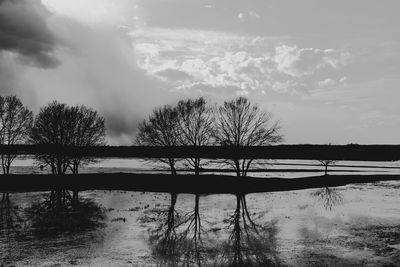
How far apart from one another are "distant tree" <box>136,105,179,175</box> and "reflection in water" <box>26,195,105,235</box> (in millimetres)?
41211

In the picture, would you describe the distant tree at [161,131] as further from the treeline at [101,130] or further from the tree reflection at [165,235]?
the tree reflection at [165,235]

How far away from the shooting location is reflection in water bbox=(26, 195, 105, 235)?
22938 mm

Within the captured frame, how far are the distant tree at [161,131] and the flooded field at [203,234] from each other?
142 feet

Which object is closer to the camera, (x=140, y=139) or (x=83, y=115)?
(x=83, y=115)

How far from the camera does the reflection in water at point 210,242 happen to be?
52.0ft

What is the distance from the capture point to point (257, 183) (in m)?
54.9

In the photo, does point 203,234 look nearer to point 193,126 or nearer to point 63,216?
point 63,216

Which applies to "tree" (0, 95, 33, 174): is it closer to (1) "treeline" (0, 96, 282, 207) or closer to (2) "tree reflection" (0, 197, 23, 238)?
(1) "treeline" (0, 96, 282, 207)

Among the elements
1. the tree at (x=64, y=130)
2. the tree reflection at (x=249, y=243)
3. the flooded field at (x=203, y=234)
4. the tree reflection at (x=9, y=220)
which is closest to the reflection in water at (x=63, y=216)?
the flooded field at (x=203, y=234)

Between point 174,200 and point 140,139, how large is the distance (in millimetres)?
46532

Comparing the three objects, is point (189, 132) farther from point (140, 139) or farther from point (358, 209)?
point (358, 209)

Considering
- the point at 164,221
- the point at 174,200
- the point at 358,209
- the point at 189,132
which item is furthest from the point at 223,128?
the point at 164,221

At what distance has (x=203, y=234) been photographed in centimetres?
2125

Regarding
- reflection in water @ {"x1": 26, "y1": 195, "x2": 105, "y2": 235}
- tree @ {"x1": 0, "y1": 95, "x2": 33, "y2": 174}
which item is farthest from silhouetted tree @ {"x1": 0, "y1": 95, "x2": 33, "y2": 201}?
reflection in water @ {"x1": 26, "y1": 195, "x2": 105, "y2": 235}
